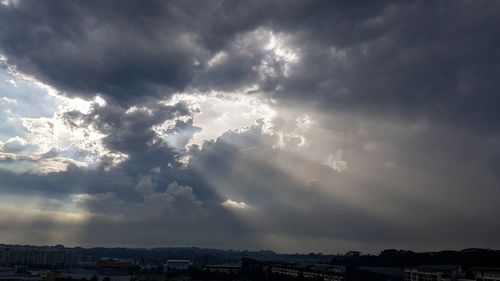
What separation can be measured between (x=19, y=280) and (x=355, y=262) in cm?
13602

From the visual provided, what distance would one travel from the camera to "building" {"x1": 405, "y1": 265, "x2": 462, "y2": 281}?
95.1 metres

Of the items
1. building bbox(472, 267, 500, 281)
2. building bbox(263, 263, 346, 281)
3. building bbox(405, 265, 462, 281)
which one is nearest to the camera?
building bbox(472, 267, 500, 281)

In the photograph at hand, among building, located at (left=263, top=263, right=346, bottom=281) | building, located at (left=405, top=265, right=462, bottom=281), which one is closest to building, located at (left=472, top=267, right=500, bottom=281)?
building, located at (left=405, top=265, right=462, bottom=281)

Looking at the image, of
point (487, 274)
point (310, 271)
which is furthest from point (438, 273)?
point (310, 271)

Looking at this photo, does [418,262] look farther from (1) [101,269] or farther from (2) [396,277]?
(1) [101,269]

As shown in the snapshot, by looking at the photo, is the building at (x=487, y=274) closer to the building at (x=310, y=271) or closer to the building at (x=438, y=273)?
the building at (x=438, y=273)

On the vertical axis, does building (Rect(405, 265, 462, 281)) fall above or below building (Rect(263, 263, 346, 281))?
above

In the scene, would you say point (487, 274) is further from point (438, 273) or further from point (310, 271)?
point (310, 271)

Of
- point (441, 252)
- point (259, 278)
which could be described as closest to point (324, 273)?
point (259, 278)

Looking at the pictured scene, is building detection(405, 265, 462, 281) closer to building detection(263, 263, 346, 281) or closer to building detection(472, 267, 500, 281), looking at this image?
building detection(472, 267, 500, 281)

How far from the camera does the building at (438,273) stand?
95.1 meters

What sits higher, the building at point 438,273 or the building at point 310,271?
the building at point 438,273

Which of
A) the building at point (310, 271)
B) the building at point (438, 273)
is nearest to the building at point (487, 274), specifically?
the building at point (438, 273)

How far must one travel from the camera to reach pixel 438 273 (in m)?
97.0
